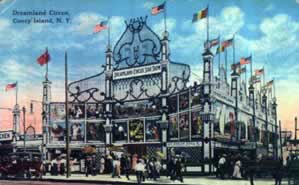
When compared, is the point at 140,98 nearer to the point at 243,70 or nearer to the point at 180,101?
the point at 180,101

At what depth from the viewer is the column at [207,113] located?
37.2 ft

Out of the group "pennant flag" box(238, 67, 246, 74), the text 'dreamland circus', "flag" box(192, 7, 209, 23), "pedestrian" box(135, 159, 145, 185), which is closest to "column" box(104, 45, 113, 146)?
"pedestrian" box(135, 159, 145, 185)

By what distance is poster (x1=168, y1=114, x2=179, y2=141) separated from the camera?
456 inches

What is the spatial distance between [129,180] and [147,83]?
1457 mm

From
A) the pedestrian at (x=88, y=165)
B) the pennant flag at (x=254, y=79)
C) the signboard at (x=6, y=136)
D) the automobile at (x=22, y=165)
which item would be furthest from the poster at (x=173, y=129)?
the signboard at (x=6, y=136)

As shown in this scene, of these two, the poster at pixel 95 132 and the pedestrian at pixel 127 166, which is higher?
the poster at pixel 95 132

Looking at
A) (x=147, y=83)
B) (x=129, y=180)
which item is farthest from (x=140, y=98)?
(x=129, y=180)

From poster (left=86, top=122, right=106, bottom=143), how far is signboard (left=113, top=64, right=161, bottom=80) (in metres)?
0.82

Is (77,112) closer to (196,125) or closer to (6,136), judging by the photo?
(6,136)

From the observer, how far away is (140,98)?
11781mm

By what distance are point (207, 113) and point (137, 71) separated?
3.98 feet

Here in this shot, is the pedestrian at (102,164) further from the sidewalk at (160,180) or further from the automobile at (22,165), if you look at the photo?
the automobile at (22,165)

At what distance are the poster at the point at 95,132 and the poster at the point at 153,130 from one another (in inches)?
29.0

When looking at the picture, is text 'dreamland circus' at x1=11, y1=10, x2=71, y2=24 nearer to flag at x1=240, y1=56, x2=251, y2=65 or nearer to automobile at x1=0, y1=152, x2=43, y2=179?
automobile at x1=0, y1=152, x2=43, y2=179
